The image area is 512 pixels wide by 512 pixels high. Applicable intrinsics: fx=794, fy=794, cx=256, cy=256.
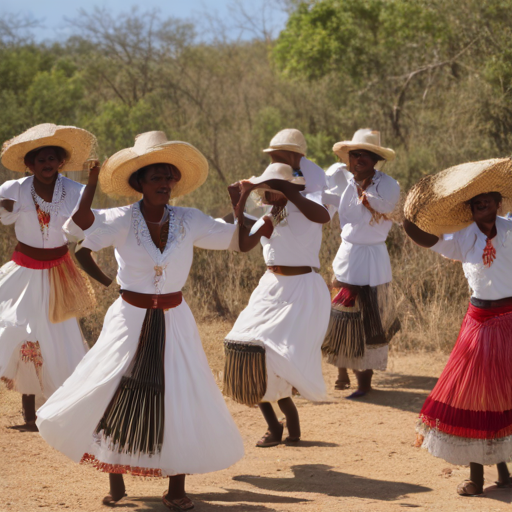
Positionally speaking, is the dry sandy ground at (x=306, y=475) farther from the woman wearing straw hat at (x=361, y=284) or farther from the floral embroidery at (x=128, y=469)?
the woman wearing straw hat at (x=361, y=284)

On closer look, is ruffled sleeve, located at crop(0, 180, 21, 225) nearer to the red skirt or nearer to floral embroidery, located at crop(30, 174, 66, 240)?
floral embroidery, located at crop(30, 174, 66, 240)

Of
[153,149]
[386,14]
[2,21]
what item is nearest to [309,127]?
[386,14]

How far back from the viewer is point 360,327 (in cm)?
723

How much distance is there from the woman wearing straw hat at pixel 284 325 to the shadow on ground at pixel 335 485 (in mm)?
557

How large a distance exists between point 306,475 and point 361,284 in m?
2.41

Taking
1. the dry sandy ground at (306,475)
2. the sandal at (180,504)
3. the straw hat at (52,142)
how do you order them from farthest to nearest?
the straw hat at (52,142)
the dry sandy ground at (306,475)
the sandal at (180,504)

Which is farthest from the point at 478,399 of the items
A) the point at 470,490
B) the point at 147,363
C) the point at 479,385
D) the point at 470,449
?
the point at 147,363

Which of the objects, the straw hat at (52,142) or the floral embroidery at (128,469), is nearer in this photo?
the floral embroidery at (128,469)

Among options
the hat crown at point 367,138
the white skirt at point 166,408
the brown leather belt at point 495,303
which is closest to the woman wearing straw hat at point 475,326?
the brown leather belt at point 495,303

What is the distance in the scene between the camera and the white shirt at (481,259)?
4.62 meters

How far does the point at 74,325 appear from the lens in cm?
600

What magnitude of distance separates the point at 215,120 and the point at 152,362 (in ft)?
51.6

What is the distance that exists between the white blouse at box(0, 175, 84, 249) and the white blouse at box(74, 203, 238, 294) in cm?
159

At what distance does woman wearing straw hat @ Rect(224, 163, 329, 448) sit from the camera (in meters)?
5.56
